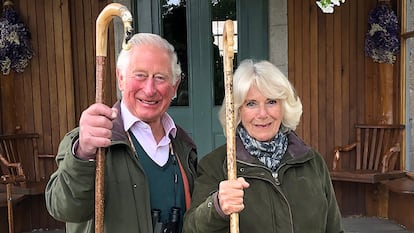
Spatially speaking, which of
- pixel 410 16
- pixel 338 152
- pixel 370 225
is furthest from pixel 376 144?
pixel 410 16

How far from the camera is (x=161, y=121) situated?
1.60 metres

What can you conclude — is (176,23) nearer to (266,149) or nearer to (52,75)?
(52,75)

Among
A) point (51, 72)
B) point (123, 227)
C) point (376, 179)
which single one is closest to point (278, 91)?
point (123, 227)

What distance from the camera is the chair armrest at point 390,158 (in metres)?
4.02

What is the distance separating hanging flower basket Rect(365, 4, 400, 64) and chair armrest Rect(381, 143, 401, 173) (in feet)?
2.54

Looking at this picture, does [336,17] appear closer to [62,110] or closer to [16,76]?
[62,110]

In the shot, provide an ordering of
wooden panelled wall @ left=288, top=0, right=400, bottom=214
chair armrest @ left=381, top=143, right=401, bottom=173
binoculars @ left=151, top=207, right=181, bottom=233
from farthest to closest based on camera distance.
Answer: wooden panelled wall @ left=288, top=0, right=400, bottom=214 < chair armrest @ left=381, top=143, right=401, bottom=173 < binoculars @ left=151, top=207, right=181, bottom=233

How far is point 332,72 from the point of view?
4.22 m

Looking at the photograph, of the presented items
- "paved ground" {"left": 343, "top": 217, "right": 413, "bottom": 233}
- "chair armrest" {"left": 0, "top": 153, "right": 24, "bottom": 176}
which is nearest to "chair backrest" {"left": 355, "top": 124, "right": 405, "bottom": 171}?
"paved ground" {"left": 343, "top": 217, "right": 413, "bottom": 233}

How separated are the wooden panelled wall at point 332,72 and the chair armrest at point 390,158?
0.32 m

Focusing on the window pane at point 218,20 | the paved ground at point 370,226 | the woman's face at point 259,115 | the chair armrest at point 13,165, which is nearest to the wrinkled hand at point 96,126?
the woman's face at point 259,115

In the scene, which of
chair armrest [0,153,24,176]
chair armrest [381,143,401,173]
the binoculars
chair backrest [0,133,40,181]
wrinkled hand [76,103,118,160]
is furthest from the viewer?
chair armrest [381,143,401,173]

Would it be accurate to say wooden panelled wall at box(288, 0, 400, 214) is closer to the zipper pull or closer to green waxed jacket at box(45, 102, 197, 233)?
the zipper pull

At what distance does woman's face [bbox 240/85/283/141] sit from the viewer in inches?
61.9
